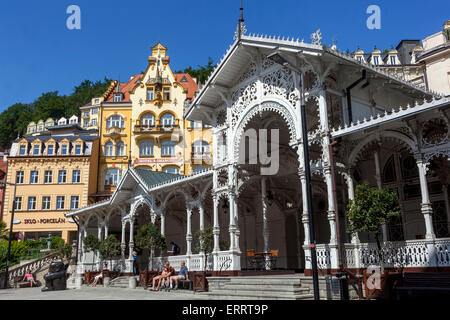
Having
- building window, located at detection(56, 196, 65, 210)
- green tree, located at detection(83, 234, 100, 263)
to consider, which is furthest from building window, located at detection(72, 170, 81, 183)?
green tree, located at detection(83, 234, 100, 263)

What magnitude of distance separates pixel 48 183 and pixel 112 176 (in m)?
6.78

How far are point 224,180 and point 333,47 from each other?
849 cm

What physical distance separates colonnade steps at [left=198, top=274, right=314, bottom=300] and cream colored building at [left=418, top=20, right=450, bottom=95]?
22.4m

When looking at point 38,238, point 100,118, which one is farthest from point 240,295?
point 100,118

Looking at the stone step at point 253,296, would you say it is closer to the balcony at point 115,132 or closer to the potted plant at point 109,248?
the potted plant at point 109,248

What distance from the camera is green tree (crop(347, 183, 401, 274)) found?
1309 centimetres

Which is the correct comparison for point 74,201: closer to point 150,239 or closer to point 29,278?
point 29,278

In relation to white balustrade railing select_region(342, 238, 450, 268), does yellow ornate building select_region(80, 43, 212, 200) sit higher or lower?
higher

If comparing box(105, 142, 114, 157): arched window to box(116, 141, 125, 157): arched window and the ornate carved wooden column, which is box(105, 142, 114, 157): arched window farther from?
the ornate carved wooden column

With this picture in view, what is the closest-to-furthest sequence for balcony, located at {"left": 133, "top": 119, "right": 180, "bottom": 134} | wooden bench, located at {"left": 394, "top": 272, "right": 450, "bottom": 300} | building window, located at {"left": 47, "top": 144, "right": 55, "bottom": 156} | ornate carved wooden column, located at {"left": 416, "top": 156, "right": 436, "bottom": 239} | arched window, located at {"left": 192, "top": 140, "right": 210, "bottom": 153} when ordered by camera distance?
wooden bench, located at {"left": 394, "top": 272, "right": 450, "bottom": 300}, ornate carved wooden column, located at {"left": 416, "top": 156, "right": 436, "bottom": 239}, building window, located at {"left": 47, "top": 144, "right": 55, "bottom": 156}, balcony, located at {"left": 133, "top": 119, "right": 180, "bottom": 134}, arched window, located at {"left": 192, "top": 140, "right": 210, "bottom": 153}

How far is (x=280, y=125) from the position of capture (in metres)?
21.4

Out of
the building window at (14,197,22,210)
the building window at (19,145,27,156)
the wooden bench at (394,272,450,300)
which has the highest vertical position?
the building window at (19,145,27,156)

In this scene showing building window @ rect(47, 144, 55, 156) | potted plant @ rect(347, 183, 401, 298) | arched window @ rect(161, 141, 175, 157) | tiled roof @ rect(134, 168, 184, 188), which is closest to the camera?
potted plant @ rect(347, 183, 401, 298)
